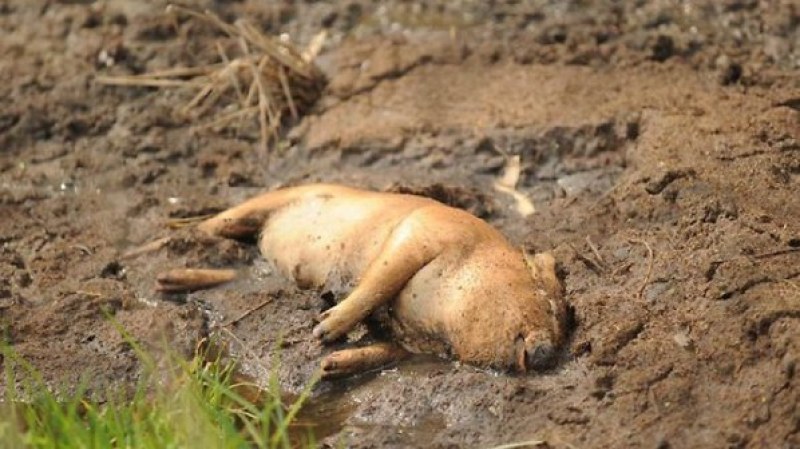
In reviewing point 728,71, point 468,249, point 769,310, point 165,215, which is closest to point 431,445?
point 468,249

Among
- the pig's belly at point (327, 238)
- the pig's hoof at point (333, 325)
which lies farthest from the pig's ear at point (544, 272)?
the pig's hoof at point (333, 325)

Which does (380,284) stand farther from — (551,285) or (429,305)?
(551,285)

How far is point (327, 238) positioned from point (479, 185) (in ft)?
3.77

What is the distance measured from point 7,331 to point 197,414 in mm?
1628

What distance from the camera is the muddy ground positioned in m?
4.73

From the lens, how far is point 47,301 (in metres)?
5.73

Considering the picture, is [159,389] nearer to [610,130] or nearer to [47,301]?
[47,301]

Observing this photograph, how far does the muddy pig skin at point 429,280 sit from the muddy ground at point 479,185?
11cm

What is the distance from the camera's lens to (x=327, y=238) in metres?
5.67

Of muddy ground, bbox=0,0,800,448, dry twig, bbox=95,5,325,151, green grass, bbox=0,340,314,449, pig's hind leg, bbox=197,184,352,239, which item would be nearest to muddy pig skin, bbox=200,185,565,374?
muddy ground, bbox=0,0,800,448

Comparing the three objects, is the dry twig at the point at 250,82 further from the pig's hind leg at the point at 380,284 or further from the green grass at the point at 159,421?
the green grass at the point at 159,421

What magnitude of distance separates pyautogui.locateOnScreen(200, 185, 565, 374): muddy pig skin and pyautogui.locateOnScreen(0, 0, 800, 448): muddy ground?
0.11m

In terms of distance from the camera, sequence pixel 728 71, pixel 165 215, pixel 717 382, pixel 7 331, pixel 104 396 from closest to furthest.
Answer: pixel 717 382, pixel 104 396, pixel 7 331, pixel 165 215, pixel 728 71

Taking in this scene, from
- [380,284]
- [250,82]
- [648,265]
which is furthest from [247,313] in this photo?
[250,82]
